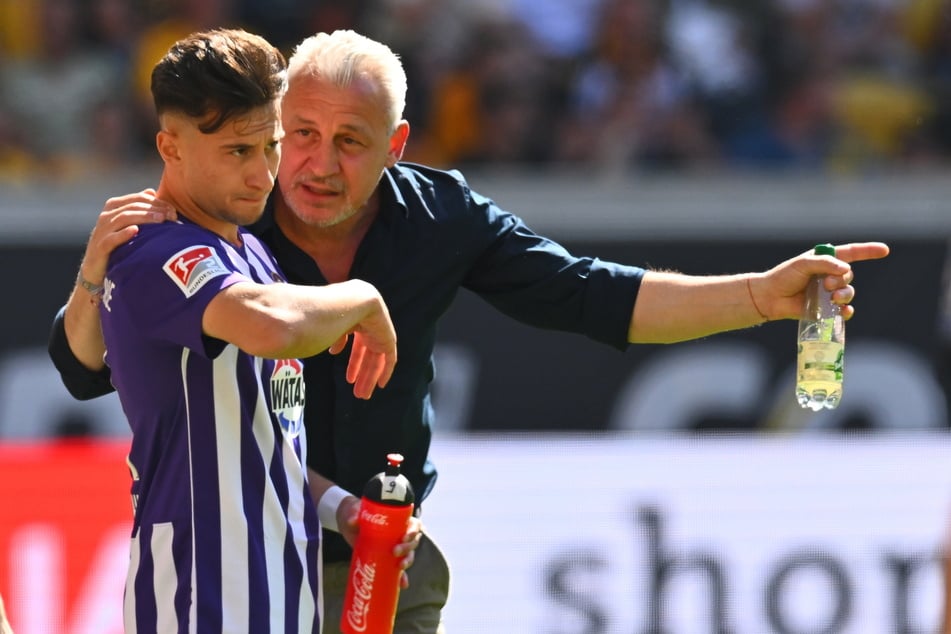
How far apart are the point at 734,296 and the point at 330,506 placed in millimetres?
1108

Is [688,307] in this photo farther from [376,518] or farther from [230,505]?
[230,505]

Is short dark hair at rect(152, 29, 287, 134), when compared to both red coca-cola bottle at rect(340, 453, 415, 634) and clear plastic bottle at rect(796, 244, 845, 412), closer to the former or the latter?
red coca-cola bottle at rect(340, 453, 415, 634)

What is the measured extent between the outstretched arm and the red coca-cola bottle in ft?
2.73

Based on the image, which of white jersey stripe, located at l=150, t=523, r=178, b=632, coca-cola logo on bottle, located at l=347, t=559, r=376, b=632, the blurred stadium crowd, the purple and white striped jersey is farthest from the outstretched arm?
the blurred stadium crowd

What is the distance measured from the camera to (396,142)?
12.7 ft

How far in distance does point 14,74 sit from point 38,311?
1.86 m

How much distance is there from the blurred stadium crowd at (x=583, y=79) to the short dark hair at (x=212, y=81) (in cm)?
680

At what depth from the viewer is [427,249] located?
3818 millimetres

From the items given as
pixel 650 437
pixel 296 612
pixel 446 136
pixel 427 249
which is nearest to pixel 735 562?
pixel 650 437

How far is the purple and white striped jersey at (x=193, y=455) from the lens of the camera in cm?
293

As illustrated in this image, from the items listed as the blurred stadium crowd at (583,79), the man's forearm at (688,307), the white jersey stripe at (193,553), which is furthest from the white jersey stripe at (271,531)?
the blurred stadium crowd at (583,79)

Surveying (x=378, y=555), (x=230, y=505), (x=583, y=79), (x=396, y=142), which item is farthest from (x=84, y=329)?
(x=583, y=79)

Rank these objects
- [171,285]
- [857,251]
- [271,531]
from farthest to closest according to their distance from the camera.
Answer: [857,251] → [271,531] → [171,285]

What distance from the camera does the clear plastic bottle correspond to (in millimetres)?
3434
